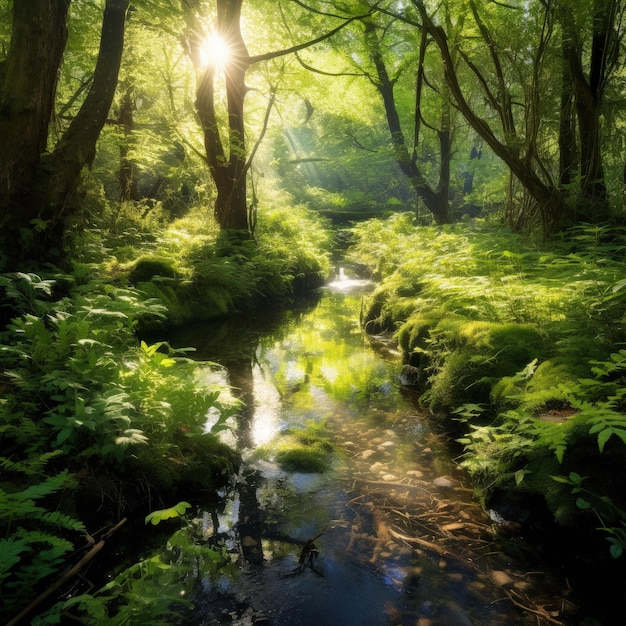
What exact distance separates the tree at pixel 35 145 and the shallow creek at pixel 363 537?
11.0 feet

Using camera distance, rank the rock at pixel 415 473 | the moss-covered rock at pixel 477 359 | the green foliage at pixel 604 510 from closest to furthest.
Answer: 1. the green foliage at pixel 604 510
2. the rock at pixel 415 473
3. the moss-covered rock at pixel 477 359

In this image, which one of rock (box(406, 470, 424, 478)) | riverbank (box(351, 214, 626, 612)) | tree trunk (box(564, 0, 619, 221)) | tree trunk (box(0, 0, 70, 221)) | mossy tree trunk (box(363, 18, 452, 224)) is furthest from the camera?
mossy tree trunk (box(363, 18, 452, 224))

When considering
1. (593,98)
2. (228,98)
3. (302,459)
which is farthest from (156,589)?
(228,98)

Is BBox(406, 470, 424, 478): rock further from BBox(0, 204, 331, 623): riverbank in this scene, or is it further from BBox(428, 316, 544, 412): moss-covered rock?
BBox(0, 204, 331, 623): riverbank

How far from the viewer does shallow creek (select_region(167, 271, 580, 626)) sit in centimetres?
251

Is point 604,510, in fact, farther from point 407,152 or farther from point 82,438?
point 407,152

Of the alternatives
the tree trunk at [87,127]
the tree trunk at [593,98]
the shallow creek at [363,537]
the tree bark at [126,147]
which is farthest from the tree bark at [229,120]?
the shallow creek at [363,537]

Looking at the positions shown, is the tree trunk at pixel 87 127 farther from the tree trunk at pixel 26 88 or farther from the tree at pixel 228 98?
the tree at pixel 228 98

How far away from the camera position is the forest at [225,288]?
9.23ft

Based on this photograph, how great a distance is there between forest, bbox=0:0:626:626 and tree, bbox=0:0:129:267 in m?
0.02

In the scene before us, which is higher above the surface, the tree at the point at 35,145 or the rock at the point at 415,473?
the tree at the point at 35,145

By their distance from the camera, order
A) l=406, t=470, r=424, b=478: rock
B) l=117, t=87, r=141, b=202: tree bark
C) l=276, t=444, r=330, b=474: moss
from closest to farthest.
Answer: l=406, t=470, r=424, b=478: rock, l=276, t=444, r=330, b=474: moss, l=117, t=87, r=141, b=202: tree bark

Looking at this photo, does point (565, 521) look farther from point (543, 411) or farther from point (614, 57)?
point (614, 57)

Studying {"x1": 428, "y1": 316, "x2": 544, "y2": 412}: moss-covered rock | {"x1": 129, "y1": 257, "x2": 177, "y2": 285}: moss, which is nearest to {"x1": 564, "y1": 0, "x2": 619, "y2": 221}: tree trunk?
{"x1": 428, "y1": 316, "x2": 544, "y2": 412}: moss-covered rock
